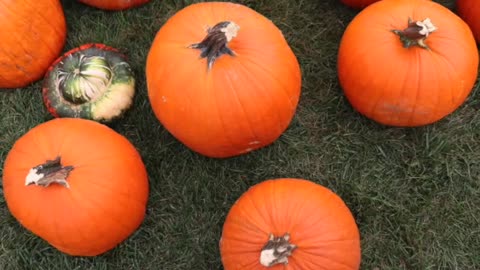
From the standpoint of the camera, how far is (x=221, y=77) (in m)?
2.33

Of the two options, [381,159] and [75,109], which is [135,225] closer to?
[75,109]

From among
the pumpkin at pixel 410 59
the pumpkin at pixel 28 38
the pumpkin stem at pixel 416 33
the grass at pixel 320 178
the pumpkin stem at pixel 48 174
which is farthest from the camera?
the grass at pixel 320 178

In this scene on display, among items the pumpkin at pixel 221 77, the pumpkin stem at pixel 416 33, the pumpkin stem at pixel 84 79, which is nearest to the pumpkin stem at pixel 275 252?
the pumpkin at pixel 221 77

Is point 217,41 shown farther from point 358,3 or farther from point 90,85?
point 358,3

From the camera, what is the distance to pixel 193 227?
2.91 meters

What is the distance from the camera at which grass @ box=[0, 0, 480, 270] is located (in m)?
2.86

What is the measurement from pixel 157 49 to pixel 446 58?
1.51 meters

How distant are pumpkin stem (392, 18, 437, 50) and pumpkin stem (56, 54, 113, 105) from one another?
1.68 m

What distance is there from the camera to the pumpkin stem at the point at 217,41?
7.39 ft

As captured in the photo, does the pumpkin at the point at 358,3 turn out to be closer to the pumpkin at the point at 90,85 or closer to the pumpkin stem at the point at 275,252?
the pumpkin at the point at 90,85

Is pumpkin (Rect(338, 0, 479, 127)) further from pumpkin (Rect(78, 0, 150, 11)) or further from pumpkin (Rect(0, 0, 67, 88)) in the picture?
pumpkin (Rect(0, 0, 67, 88))

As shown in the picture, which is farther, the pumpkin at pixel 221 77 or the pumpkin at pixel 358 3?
the pumpkin at pixel 358 3

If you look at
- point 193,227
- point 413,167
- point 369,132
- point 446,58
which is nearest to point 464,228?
point 413,167

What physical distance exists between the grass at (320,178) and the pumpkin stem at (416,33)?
0.68 meters
